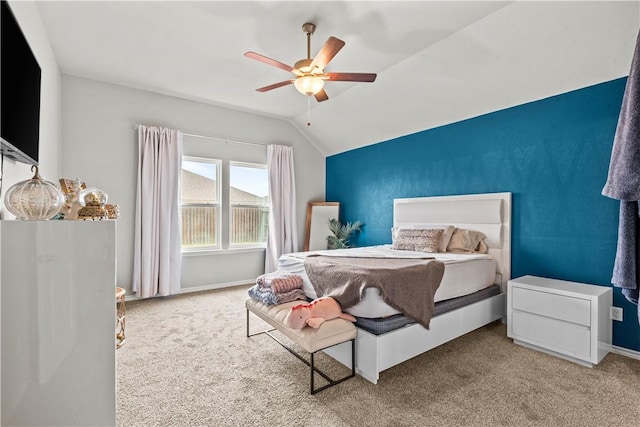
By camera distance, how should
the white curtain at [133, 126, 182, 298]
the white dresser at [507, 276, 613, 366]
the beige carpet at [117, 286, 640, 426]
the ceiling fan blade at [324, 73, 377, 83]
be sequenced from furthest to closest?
the white curtain at [133, 126, 182, 298]
the ceiling fan blade at [324, 73, 377, 83]
the white dresser at [507, 276, 613, 366]
the beige carpet at [117, 286, 640, 426]

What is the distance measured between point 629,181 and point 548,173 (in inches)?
98.2

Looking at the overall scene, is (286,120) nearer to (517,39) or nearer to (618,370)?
(517,39)

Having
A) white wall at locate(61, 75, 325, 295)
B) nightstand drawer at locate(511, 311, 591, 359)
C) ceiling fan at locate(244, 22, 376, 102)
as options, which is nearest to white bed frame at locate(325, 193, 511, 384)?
nightstand drawer at locate(511, 311, 591, 359)

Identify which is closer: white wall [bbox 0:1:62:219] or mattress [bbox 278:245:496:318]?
white wall [bbox 0:1:62:219]

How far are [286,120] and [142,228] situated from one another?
2932 millimetres

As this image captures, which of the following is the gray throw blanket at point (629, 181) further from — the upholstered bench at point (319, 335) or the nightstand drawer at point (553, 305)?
the nightstand drawer at point (553, 305)

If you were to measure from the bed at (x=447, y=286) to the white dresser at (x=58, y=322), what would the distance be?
57.6 inches

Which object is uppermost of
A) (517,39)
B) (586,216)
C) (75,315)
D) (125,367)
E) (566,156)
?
(517,39)

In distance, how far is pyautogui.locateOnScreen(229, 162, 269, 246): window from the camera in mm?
4961

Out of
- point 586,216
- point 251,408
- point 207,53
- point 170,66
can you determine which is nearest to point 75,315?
point 251,408

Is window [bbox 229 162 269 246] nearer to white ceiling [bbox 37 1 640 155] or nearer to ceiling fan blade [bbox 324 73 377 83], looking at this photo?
white ceiling [bbox 37 1 640 155]

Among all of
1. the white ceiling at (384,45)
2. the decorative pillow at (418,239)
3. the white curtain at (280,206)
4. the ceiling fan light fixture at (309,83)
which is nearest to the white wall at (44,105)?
the white ceiling at (384,45)

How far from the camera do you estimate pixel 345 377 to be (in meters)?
2.16

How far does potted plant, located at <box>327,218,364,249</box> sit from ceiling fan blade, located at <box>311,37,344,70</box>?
314 cm
